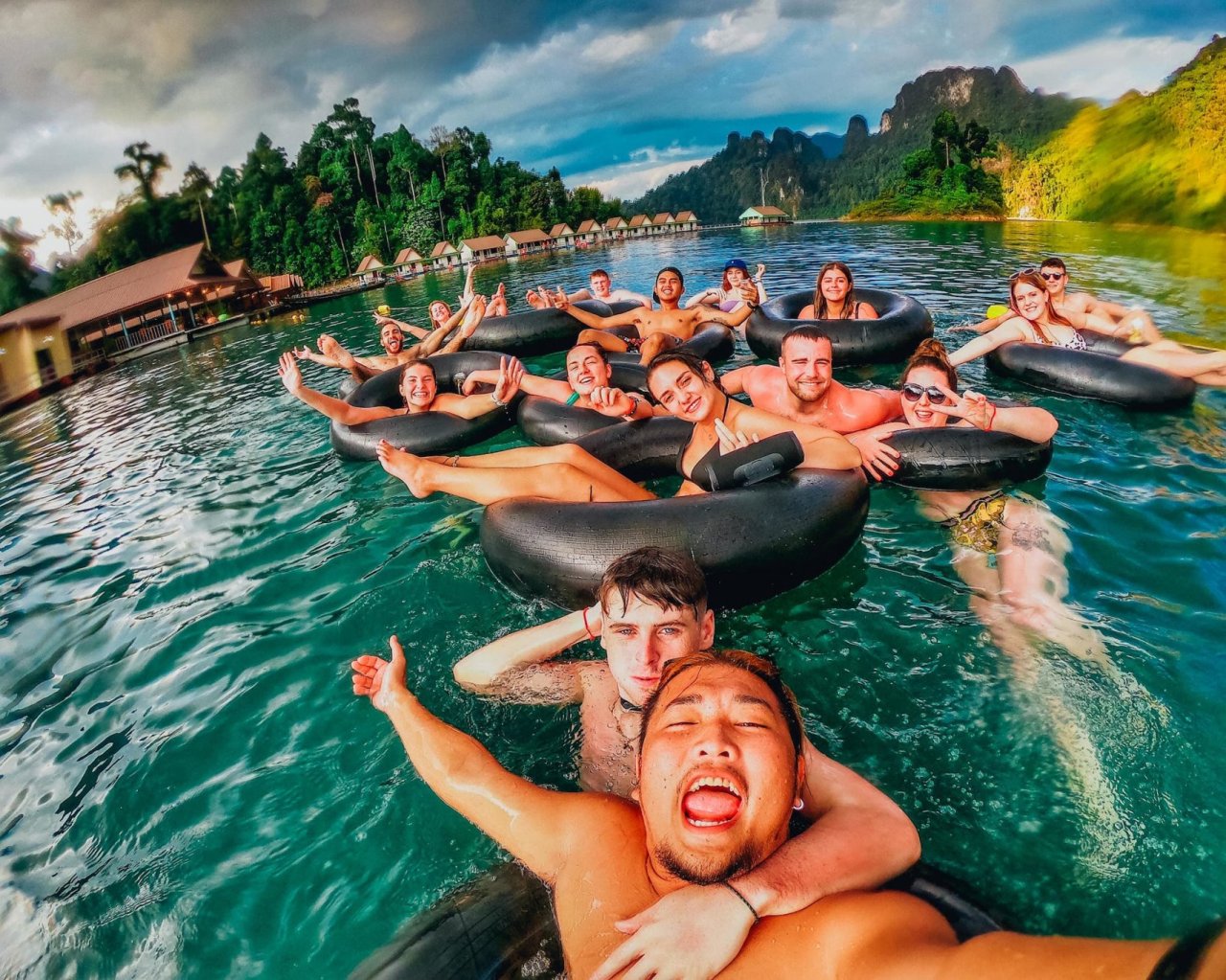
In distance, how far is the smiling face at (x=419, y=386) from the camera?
6809mm

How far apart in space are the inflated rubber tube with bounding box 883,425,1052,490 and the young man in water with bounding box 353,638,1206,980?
325cm

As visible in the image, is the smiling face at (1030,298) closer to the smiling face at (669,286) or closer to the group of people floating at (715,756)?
the group of people floating at (715,756)

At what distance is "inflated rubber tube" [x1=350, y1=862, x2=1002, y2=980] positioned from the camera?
1.85m

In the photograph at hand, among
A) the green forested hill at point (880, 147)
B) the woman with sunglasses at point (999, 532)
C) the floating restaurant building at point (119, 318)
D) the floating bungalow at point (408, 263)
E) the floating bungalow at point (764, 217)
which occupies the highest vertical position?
the green forested hill at point (880, 147)

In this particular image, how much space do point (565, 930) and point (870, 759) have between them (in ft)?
5.21

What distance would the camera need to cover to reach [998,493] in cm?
471

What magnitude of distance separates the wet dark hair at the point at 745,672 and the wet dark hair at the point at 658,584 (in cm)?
56

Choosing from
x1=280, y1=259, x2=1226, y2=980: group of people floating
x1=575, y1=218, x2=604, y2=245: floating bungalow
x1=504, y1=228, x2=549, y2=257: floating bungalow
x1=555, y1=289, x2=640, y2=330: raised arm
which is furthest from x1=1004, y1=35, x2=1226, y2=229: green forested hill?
x1=504, y1=228, x2=549, y2=257: floating bungalow

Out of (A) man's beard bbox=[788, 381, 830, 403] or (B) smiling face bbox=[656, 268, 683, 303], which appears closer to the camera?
(A) man's beard bbox=[788, 381, 830, 403]

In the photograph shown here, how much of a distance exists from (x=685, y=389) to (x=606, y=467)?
0.81 metres

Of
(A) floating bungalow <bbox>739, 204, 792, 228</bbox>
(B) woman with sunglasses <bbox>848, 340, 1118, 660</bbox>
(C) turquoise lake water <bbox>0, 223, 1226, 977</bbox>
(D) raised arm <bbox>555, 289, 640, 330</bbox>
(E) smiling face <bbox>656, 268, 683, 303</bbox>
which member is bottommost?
(C) turquoise lake water <bbox>0, 223, 1226, 977</bbox>

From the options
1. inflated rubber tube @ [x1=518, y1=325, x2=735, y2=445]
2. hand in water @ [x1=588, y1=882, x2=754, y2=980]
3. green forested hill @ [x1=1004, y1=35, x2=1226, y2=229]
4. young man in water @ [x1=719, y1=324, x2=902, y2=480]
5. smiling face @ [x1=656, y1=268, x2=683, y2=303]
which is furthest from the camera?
green forested hill @ [x1=1004, y1=35, x2=1226, y2=229]

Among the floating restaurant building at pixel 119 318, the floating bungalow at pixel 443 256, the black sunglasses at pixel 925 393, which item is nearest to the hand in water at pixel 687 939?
the black sunglasses at pixel 925 393

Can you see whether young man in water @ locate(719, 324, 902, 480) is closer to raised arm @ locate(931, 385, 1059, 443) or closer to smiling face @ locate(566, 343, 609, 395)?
raised arm @ locate(931, 385, 1059, 443)
